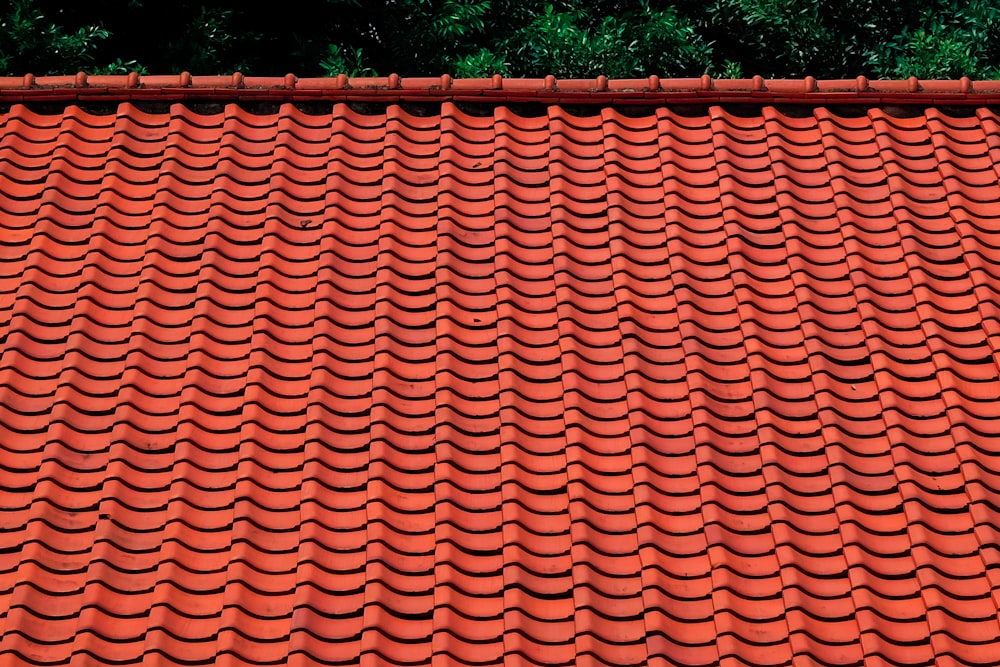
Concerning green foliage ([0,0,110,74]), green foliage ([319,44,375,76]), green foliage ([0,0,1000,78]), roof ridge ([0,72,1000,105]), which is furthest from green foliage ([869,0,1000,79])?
green foliage ([0,0,110,74])

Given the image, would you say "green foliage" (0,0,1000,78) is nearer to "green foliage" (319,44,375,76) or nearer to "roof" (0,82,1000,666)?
"green foliage" (319,44,375,76)

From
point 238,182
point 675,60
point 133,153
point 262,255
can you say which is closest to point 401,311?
point 262,255

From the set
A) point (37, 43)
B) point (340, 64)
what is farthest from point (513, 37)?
point (37, 43)

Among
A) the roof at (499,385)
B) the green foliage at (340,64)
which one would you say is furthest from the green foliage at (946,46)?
the roof at (499,385)

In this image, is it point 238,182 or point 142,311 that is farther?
point 238,182

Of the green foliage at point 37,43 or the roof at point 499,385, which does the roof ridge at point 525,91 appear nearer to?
the roof at point 499,385

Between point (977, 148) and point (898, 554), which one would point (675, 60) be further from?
point (898, 554)
